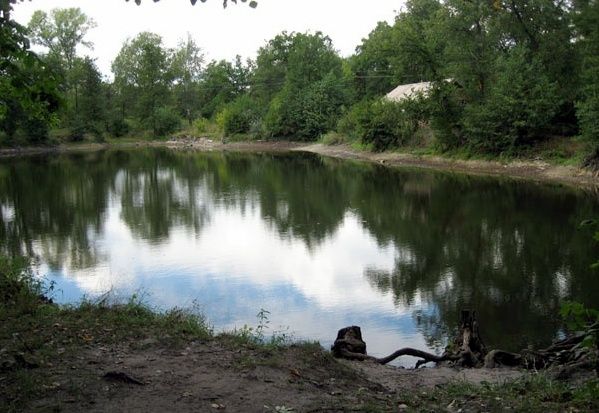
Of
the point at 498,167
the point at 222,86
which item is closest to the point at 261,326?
the point at 498,167

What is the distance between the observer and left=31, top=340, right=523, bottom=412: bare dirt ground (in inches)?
222

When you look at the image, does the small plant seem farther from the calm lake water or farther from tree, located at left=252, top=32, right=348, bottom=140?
tree, located at left=252, top=32, right=348, bottom=140

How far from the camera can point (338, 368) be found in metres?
7.50

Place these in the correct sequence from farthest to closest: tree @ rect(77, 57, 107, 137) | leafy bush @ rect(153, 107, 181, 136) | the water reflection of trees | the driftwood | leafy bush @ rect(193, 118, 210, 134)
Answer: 1. leafy bush @ rect(193, 118, 210, 134)
2. leafy bush @ rect(153, 107, 181, 136)
3. tree @ rect(77, 57, 107, 137)
4. the water reflection of trees
5. the driftwood

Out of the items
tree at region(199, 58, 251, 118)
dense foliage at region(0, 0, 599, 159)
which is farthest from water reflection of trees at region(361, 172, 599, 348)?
tree at region(199, 58, 251, 118)

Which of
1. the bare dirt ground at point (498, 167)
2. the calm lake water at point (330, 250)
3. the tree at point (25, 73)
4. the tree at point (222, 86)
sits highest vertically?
the tree at point (222, 86)

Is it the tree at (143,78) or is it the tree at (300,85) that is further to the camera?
the tree at (143,78)

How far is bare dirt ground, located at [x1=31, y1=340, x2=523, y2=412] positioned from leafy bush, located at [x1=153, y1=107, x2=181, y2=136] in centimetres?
7760

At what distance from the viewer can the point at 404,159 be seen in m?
→ 45.9

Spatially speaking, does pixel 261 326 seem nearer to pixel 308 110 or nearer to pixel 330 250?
pixel 330 250

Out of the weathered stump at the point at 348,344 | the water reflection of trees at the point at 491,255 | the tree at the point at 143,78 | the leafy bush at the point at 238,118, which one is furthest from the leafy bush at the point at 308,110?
the weathered stump at the point at 348,344

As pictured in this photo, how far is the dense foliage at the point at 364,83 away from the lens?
3155 cm

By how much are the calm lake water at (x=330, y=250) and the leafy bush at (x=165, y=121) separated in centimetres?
4680

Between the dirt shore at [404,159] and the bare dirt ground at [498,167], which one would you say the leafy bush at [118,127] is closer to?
the dirt shore at [404,159]
